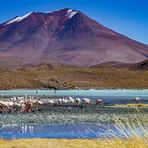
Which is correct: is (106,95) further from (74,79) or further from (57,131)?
(74,79)

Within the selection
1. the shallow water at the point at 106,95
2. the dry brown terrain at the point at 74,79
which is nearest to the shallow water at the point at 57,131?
the shallow water at the point at 106,95

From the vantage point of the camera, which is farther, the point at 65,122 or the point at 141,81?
the point at 141,81

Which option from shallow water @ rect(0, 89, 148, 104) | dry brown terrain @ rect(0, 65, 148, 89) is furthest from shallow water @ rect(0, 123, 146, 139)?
dry brown terrain @ rect(0, 65, 148, 89)

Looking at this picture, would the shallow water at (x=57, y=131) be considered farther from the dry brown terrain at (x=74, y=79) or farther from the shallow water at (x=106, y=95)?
the dry brown terrain at (x=74, y=79)

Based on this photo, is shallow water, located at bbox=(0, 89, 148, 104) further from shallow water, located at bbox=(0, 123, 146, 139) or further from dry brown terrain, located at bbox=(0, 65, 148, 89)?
dry brown terrain, located at bbox=(0, 65, 148, 89)

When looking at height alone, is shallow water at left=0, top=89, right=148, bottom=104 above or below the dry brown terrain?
below

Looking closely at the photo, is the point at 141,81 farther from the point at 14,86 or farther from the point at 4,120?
the point at 4,120

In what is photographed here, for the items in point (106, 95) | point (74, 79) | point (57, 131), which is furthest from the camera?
point (74, 79)

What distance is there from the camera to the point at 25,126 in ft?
72.4

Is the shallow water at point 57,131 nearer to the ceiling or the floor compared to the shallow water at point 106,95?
nearer to the ceiling

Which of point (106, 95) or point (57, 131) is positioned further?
point (106, 95)

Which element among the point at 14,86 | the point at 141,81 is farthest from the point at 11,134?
the point at 141,81

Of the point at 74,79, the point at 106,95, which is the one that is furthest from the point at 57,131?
the point at 74,79

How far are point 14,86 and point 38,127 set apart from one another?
79152 mm
